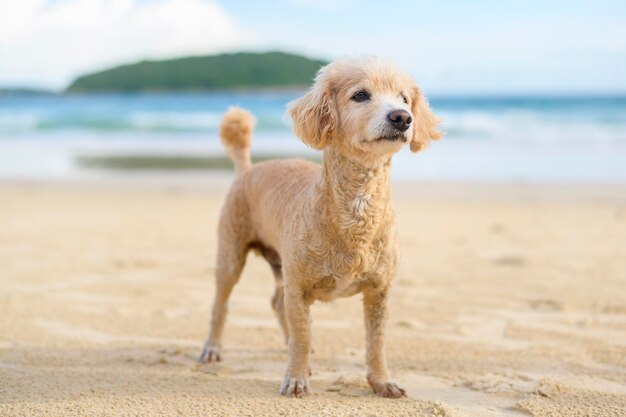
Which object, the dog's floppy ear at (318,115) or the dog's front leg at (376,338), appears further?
the dog's front leg at (376,338)

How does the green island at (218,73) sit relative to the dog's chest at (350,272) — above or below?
above

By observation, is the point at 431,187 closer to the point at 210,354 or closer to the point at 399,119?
the point at 210,354

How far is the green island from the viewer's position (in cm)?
5031

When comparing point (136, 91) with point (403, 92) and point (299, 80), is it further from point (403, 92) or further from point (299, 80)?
point (403, 92)

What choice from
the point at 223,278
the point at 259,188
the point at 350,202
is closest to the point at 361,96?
the point at 350,202

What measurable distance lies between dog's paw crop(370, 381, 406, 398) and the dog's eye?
1.48 m

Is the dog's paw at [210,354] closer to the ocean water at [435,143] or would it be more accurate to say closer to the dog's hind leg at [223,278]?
the dog's hind leg at [223,278]

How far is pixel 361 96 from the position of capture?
361 centimetres

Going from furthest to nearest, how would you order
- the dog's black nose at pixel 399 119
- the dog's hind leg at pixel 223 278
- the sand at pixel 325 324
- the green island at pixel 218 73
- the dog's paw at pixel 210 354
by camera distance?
the green island at pixel 218 73 < the dog's hind leg at pixel 223 278 < the dog's paw at pixel 210 354 < the sand at pixel 325 324 < the dog's black nose at pixel 399 119

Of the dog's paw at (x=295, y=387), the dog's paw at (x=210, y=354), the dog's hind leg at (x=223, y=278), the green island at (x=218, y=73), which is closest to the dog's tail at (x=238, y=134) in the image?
the dog's hind leg at (x=223, y=278)

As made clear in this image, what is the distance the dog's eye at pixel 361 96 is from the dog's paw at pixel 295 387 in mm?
1468

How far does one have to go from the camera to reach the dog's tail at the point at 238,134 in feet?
16.0

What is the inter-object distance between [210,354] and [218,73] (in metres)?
49.6

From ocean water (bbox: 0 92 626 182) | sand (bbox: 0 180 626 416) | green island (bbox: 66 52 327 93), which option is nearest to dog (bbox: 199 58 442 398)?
sand (bbox: 0 180 626 416)
